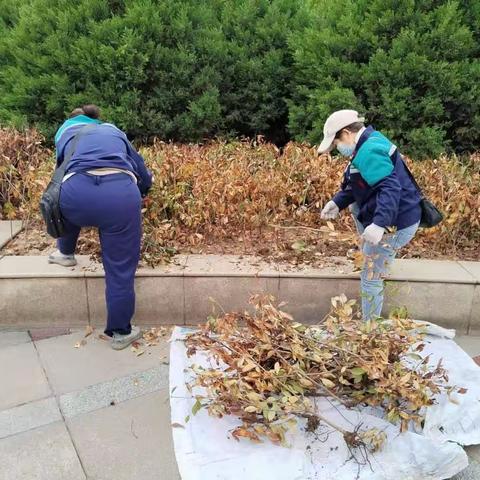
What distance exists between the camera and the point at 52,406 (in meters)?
2.88

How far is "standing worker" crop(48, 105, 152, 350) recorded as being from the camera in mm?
3035

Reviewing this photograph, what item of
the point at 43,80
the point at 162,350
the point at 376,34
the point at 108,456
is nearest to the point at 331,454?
the point at 108,456

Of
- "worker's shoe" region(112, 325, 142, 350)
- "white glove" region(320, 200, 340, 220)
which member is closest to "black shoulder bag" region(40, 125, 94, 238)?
"worker's shoe" region(112, 325, 142, 350)

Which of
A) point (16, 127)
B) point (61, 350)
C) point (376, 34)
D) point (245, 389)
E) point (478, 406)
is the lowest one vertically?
point (61, 350)

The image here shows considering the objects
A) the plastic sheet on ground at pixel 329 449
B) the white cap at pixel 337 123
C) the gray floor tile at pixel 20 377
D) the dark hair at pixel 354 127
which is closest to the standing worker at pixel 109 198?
the gray floor tile at pixel 20 377

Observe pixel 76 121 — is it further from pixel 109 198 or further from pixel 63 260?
pixel 63 260

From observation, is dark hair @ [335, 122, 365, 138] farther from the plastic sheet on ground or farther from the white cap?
the plastic sheet on ground

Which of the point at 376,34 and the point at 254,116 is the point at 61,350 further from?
the point at 376,34

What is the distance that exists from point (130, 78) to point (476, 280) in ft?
13.4

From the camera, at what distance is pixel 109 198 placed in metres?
3.04

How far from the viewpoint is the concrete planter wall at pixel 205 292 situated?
141 inches

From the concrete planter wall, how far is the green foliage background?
233 cm

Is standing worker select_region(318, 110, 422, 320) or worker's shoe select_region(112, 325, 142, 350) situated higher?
standing worker select_region(318, 110, 422, 320)

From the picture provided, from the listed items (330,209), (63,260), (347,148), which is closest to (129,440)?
(63,260)
